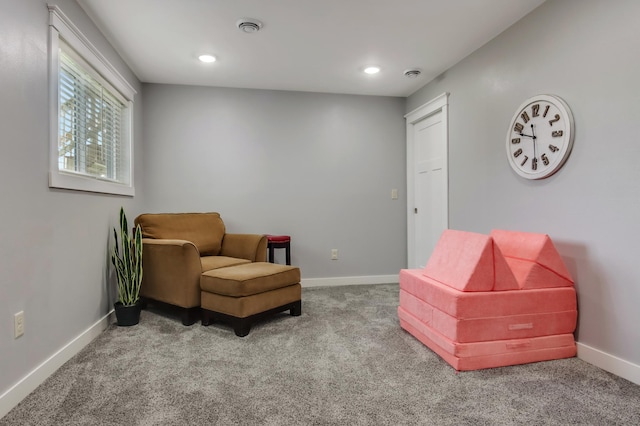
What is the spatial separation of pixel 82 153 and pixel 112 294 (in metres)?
1.12

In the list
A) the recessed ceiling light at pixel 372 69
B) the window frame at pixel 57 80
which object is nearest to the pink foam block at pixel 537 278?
the recessed ceiling light at pixel 372 69

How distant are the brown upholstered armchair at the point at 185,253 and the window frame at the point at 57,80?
0.49 meters

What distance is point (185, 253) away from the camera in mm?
2609

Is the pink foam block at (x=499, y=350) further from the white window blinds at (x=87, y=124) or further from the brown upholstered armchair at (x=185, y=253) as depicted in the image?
the white window blinds at (x=87, y=124)

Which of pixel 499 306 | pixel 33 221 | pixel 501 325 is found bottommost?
pixel 501 325

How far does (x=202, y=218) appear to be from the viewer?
3.42 m

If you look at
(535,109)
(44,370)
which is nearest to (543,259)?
(535,109)

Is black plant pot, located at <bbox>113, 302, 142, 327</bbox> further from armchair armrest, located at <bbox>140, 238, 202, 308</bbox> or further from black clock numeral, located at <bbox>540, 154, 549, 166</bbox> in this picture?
black clock numeral, located at <bbox>540, 154, 549, 166</bbox>

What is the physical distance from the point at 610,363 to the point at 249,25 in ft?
9.88

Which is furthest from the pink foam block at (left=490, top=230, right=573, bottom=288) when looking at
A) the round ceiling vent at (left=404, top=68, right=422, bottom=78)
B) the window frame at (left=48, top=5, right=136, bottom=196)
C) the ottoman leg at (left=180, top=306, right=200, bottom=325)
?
the window frame at (left=48, top=5, right=136, bottom=196)

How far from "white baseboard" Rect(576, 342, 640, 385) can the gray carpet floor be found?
0.14ft

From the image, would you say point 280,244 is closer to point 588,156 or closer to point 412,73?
point 412,73

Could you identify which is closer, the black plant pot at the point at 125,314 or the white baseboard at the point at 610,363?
the white baseboard at the point at 610,363

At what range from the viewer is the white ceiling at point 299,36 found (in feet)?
7.60
